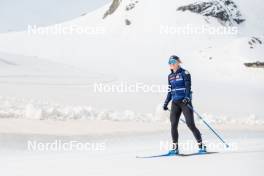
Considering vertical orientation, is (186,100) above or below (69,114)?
below

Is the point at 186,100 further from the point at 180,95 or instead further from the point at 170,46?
the point at 170,46

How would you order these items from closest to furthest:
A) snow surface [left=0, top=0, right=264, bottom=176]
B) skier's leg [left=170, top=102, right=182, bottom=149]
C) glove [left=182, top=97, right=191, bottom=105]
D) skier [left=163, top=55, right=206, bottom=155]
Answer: snow surface [left=0, top=0, right=264, bottom=176] → glove [left=182, top=97, right=191, bottom=105] → skier [left=163, top=55, right=206, bottom=155] → skier's leg [left=170, top=102, right=182, bottom=149]

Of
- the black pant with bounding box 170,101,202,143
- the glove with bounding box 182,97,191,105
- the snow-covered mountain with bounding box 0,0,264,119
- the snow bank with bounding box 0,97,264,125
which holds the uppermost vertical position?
the snow-covered mountain with bounding box 0,0,264,119

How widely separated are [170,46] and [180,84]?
47.9 m

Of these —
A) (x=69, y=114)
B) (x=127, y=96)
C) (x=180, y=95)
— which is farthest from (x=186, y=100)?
(x=127, y=96)

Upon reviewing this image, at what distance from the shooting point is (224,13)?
241ft

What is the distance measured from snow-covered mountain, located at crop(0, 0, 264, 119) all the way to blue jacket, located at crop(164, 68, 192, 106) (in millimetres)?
13934

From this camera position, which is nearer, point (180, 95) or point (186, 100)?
point (186, 100)

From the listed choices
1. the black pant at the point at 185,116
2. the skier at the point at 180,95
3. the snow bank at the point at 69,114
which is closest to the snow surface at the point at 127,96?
the snow bank at the point at 69,114

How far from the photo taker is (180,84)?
10484mm

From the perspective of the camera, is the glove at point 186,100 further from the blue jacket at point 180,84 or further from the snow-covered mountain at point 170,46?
the snow-covered mountain at point 170,46

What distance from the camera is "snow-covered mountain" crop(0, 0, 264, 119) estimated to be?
3672 centimetres

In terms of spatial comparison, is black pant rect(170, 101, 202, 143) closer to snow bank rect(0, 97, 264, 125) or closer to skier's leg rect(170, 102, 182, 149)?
skier's leg rect(170, 102, 182, 149)

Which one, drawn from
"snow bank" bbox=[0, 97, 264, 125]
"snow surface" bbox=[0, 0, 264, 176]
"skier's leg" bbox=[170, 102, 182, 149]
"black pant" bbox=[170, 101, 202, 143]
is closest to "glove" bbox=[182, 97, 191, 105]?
"black pant" bbox=[170, 101, 202, 143]
